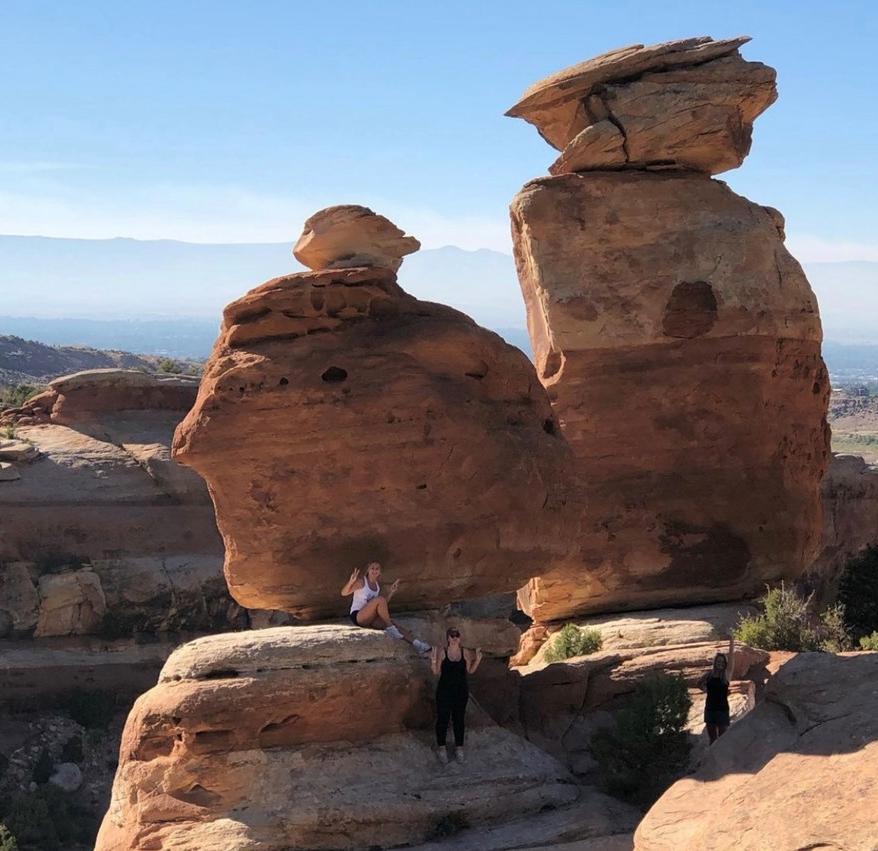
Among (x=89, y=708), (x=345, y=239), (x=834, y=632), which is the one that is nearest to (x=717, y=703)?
(x=834, y=632)

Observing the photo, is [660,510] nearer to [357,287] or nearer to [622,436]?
[622,436]

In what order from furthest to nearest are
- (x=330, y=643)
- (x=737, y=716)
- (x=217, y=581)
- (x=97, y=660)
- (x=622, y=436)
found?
(x=217, y=581)
(x=97, y=660)
(x=622, y=436)
(x=737, y=716)
(x=330, y=643)

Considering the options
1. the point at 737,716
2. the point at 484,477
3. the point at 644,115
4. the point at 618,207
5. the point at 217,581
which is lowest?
the point at 217,581

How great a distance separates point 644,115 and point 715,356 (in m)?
3.63

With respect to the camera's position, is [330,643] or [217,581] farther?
[217,581]

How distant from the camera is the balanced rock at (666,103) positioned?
20.0 metres

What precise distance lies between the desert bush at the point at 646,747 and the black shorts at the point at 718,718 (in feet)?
0.91

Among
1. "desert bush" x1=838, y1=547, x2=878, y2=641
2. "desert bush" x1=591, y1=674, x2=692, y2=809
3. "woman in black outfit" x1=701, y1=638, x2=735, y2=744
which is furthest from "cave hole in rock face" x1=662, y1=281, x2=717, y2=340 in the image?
"desert bush" x1=591, y1=674, x2=692, y2=809

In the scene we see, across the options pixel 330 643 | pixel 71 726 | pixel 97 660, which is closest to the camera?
pixel 330 643

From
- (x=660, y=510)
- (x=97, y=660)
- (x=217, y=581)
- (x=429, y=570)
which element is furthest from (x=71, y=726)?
(x=429, y=570)

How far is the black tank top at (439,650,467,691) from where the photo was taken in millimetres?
13195

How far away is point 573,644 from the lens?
1744cm

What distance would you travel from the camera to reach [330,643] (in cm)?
1313

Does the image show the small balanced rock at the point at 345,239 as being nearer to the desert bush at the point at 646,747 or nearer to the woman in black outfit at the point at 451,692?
the woman in black outfit at the point at 451,692
